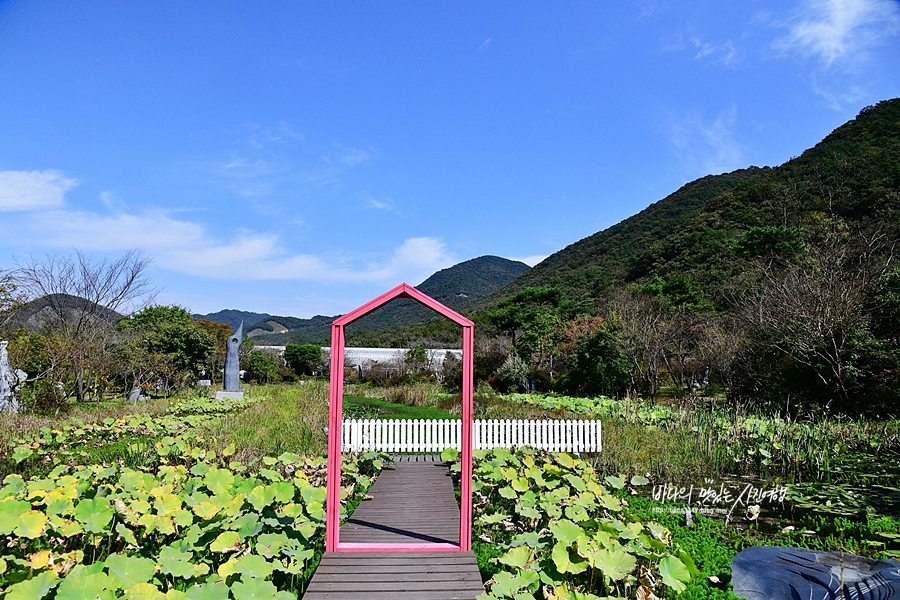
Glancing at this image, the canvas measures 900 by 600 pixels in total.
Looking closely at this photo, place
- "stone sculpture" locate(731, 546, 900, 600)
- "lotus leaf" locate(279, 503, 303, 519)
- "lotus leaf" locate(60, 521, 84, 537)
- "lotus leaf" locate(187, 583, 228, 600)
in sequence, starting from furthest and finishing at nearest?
"lotus leaf" locate(279, 503, 303, 519) → "lotus leaf" locate(60, 521, 84, 537) → "stone sculpture" locate(731, 546, 900, 600) → "lotus leaf" locate(187, 583, 228, 600)

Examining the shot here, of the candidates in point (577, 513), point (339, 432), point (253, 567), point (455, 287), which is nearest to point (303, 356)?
point (455, 287)

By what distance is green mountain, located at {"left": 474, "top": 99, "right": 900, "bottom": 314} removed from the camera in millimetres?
23906

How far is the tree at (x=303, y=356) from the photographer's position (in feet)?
105

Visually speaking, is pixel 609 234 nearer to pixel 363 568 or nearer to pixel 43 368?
pixel 43 368

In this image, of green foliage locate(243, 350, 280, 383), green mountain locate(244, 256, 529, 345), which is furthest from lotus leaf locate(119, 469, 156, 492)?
green mountain locate(244, 256, 529, 345)

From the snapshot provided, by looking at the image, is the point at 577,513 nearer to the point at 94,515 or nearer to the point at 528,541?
the point at 528,541

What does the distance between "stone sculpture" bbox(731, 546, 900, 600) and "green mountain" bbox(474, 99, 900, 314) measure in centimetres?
1841

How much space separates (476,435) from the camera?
9000 millimetres

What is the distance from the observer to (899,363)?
9.69 m

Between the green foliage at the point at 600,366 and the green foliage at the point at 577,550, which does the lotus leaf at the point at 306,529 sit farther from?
the green foliage at the point at 600,366

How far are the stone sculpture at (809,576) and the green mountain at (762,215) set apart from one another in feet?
60.4

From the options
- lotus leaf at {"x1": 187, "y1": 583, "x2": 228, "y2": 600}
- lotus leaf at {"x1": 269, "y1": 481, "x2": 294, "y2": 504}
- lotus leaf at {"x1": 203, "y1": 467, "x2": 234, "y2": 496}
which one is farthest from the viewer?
lotus leaf at {"x1": 203, "y1": 467, "x2": 234, "y2": 496}

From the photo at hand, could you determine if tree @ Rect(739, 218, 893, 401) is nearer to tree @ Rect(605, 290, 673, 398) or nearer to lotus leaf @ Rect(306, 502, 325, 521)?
tree @ Rect(605, 290, 673, 398)

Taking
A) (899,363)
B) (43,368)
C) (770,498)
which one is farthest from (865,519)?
(43,368)
